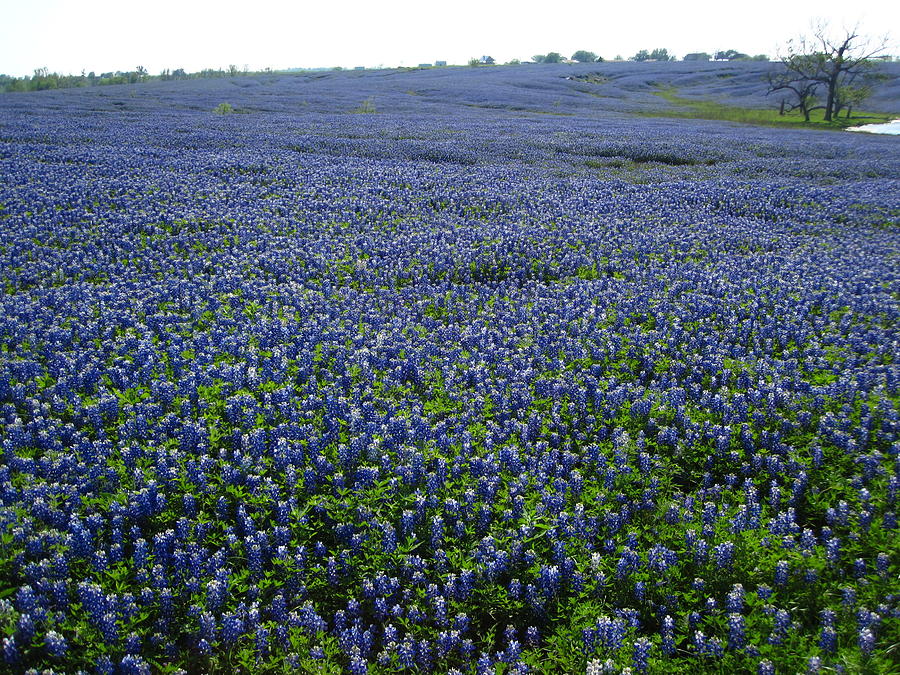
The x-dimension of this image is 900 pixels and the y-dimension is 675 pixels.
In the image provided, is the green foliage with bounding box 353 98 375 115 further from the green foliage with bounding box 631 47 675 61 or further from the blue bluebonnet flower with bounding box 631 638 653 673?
the green foliage with bounding box 631 47 675 61

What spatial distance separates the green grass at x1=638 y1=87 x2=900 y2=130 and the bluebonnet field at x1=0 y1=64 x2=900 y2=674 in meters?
39.7

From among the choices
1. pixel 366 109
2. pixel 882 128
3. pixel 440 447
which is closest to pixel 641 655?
pixel 440 447

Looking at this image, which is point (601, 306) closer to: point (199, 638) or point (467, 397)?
point (467, 397)

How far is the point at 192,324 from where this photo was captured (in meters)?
7.40

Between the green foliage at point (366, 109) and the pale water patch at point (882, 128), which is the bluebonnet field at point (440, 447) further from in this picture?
the pale water patch at point (882, 128)

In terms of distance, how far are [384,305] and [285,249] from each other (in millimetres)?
3158

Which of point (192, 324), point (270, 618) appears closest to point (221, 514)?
point (270, 618)

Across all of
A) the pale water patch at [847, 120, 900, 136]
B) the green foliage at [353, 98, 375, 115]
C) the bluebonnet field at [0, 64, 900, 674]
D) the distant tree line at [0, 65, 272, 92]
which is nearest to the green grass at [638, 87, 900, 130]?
the pale water patch at [847, 120, 900, 136]

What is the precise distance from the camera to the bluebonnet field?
362 centimetres

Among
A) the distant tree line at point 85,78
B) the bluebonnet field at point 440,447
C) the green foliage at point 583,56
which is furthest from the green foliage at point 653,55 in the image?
the bluebonnet field at point 440,447

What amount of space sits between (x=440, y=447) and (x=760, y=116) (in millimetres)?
57225

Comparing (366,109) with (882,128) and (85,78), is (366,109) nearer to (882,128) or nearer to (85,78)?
(882,128)

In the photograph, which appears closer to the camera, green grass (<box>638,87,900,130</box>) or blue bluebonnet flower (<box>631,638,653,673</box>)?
blue bluebonnet flower (<box>631,638,653,673</box>)

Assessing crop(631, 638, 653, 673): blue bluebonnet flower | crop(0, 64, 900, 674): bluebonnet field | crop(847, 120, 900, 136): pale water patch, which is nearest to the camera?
crop(631, 638, 653, 673): blue bluebonnet flower
